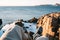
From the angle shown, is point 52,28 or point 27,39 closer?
point 27,39

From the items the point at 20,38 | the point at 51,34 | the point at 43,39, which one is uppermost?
the point at 20,38

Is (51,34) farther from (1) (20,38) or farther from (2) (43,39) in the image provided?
(1) (20,38)

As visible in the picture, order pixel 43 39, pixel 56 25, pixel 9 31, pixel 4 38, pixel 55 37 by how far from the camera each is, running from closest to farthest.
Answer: pixel 4 38
pixel 9 31
pixel 43 39
pixel 55 37
pixel 56 25

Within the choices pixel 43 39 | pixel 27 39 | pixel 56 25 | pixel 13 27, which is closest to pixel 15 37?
pixel 13 27

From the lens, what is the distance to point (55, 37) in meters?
22.1

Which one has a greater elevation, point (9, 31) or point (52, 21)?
point (9, 31)

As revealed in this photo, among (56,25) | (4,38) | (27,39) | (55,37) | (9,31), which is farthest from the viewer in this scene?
(56,25)

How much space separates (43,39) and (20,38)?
196 centimetres

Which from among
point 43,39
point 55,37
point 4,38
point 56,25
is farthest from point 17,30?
point 56,25

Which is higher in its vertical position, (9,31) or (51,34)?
(9,31)

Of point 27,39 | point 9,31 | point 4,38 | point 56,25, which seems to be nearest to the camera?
point 4,38

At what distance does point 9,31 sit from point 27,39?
1282 millimetres

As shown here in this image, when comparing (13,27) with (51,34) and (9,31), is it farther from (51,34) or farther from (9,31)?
(51,34)

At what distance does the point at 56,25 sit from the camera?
78.7 feet
